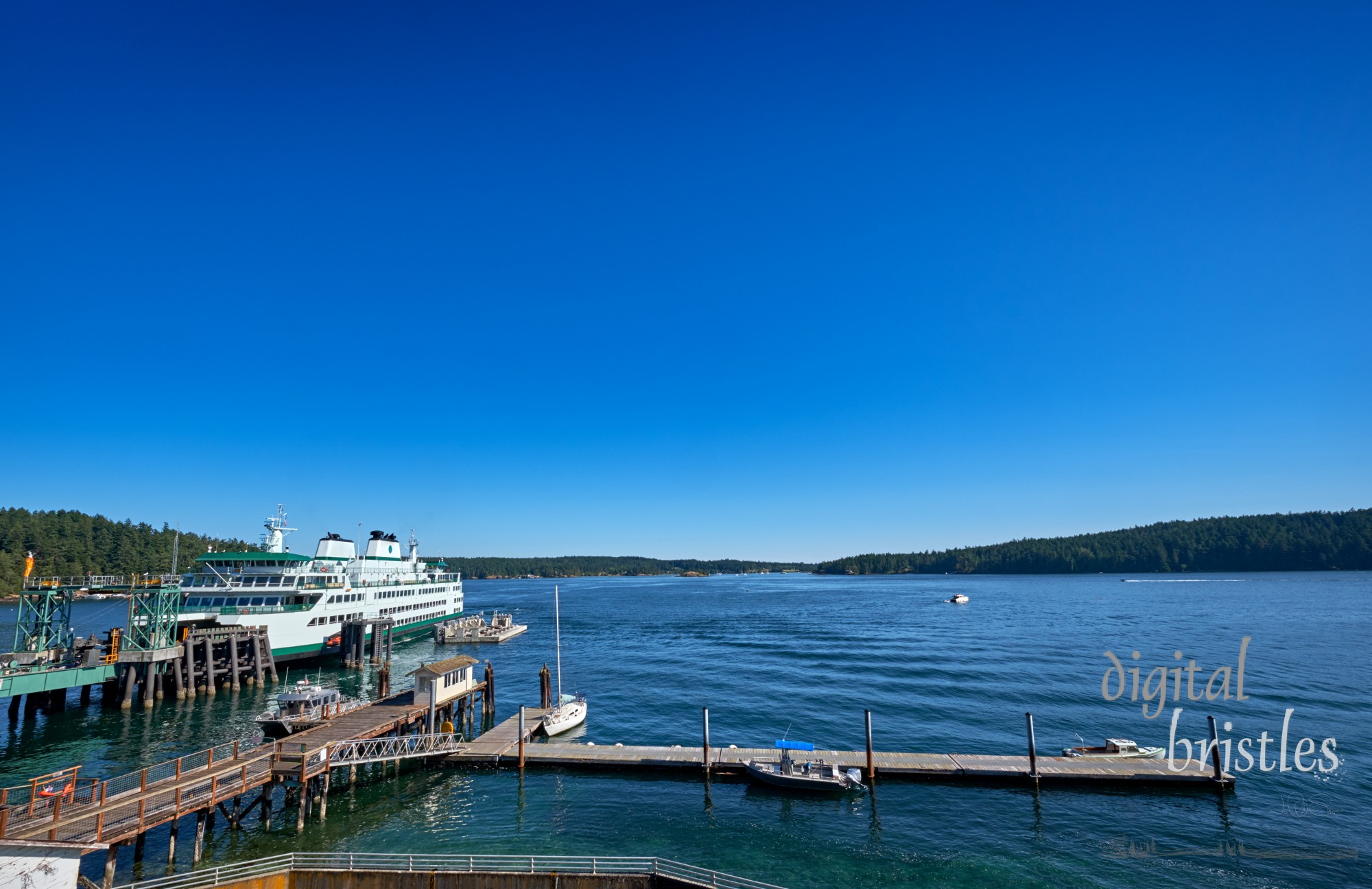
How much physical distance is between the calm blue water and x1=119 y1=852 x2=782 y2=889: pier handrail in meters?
2.19

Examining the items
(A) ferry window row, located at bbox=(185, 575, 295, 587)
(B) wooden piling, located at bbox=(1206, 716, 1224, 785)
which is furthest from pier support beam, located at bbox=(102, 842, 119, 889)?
(A) ferry window row, located at bbox=(185, 575, 295, 587)

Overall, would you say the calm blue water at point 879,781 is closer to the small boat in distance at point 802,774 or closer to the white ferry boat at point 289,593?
the small boat in distance at point 802,774

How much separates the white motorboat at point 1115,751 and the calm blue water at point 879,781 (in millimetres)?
3558

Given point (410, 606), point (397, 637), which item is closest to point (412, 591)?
point (410, 606)

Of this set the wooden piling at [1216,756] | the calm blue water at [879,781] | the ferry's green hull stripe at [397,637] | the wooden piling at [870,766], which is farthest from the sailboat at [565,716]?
the ferry's green hull stripe at [397,637]

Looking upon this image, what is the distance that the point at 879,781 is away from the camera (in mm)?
34688

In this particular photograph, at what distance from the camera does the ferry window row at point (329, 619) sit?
237ft

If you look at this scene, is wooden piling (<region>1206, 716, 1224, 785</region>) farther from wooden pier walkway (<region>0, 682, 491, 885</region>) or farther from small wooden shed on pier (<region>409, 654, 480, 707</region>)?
wooden pier walkway (<region>0, 682, 491, 885</region>)

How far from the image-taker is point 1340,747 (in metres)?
41.1

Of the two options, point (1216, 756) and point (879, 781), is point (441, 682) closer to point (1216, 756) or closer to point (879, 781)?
point (879, 781)

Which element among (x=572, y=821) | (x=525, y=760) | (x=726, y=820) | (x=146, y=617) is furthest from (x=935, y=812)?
(x=146, y=617)

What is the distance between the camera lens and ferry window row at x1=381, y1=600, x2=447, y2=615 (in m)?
90.8

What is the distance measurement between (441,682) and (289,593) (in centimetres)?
3751

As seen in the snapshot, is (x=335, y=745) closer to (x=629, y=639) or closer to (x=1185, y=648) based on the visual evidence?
(x=629, y=639)
